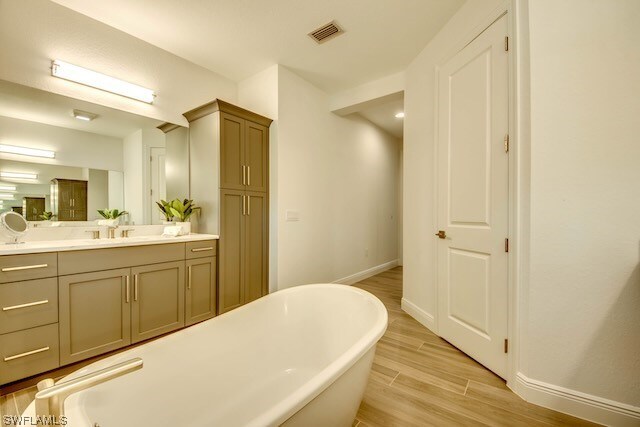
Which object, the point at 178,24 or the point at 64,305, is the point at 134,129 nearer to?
the point at 178,24

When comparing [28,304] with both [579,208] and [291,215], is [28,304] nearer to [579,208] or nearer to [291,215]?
[291,215]

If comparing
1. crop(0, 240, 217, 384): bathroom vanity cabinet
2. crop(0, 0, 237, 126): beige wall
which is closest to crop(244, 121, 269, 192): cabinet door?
crop(0, 0, 237, 126): beige wall

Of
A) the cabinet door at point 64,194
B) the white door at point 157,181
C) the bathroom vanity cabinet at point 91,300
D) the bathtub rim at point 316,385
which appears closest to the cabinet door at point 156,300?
the bathroom vanity cabinet at point 91,300

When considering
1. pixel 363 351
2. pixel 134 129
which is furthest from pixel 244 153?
pixel 363 351

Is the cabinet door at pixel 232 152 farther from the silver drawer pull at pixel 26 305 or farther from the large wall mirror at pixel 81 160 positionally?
the silver drawer pull at pixel 26 305

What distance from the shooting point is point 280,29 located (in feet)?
7.41

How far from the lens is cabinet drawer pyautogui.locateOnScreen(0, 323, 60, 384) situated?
146 cm

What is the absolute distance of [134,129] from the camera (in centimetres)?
241

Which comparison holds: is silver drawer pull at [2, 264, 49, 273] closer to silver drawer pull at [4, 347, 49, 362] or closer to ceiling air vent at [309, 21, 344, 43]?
silver drawer pull at [4, 347, 49, 362]

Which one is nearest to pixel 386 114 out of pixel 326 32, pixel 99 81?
pixel 326 32

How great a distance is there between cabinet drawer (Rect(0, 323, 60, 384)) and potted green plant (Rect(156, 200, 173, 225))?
1.14 m

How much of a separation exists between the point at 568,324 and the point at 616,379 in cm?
30

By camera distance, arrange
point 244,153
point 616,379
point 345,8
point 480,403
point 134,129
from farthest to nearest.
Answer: point 244,153 → point 134,129 → point 345,8 → point 480,403 → point 616,379

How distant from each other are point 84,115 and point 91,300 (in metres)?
1.55
